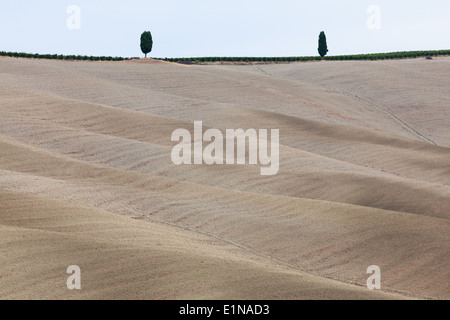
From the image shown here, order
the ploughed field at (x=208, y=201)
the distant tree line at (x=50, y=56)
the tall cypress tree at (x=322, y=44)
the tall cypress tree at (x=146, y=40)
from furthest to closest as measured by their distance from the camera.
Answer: the tall cypress tree at (x=322, y=44) < the tall cypress tree at (x=146, y=40) < the distant tree line at (x=50, y=56) < the ploughed field at (x=208, y=201)

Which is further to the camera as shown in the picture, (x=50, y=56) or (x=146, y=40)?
(x=146, y=40)

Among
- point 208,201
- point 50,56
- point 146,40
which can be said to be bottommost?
point 208,201

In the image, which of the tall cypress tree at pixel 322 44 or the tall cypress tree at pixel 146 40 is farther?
the tall cypress tree at pixel 322 44

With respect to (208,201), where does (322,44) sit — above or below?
above

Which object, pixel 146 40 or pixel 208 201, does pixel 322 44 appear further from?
pixel 208 201

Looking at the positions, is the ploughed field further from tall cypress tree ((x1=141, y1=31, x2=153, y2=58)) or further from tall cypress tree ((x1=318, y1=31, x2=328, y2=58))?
tall cypress tree ((x1=318, y1=31, x2=328, y2=58))

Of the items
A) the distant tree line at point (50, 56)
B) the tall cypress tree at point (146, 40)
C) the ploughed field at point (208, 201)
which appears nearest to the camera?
the ploughed field at point (208, 201)

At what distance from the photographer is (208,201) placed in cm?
2234

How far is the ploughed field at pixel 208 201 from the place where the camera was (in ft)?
46.0

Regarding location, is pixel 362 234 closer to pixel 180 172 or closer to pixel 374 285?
pixel 374 285

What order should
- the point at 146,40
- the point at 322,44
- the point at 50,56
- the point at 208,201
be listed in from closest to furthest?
the point at 208,201, the point at 50,56, the point at 146,40, the point at 322,44

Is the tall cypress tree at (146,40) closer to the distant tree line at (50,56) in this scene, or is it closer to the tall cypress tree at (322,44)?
the distant tree line at (50,56)

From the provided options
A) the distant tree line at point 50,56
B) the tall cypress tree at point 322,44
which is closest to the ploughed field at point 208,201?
the distant tree line at point 50,56

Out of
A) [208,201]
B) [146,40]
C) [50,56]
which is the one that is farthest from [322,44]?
[208,201]
